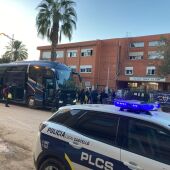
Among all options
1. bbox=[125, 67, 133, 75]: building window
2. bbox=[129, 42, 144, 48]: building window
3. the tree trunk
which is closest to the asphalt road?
the tree trunk

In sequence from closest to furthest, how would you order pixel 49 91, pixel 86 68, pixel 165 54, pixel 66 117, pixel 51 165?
pixel 51 165
pixel 66 117
pixel 49 91
pixel 165 54
pixel 86 68

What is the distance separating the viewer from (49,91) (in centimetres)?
2070

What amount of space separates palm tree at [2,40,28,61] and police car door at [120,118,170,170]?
65.8m

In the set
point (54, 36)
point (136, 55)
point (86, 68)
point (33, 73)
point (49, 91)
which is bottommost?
point (49, 91)

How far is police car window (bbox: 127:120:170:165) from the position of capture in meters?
4.00

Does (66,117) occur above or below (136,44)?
below

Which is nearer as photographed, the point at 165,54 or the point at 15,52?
the point at 165,54

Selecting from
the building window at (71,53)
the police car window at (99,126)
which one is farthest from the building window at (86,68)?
the police car window at (99,126)

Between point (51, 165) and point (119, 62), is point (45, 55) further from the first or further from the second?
point (51, 165)

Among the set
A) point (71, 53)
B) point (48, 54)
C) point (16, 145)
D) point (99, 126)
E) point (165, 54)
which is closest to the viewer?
point (99, 126)

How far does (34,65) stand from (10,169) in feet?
52.0

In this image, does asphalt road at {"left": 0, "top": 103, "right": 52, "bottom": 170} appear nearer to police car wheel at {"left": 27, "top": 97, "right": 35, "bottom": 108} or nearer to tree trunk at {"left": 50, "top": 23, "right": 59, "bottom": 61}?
police car wheel at {"left": 27, "top": 97, "right": 35, "bottom": 108}

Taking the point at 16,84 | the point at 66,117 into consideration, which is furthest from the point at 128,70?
the point at 66,117

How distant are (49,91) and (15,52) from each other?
50.0 m
